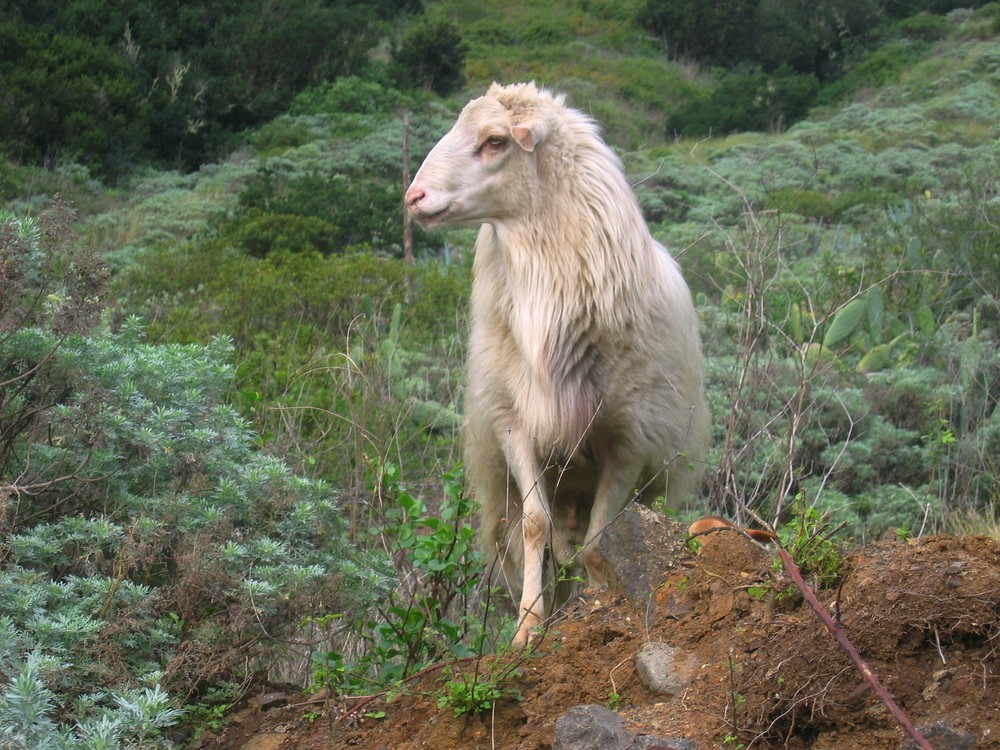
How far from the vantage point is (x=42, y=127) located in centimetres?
2133

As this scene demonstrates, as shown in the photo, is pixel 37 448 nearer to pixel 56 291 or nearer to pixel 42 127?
pixel 56 291

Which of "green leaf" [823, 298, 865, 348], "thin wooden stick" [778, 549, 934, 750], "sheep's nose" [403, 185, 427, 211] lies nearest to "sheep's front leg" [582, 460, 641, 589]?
"sheep's nose" [403, 185, 427, 211]

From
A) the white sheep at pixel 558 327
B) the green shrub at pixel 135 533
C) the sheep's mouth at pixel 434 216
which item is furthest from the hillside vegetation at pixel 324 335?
the sheep's mouth at pixel 434 216

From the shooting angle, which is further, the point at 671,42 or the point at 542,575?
the point at 671,42

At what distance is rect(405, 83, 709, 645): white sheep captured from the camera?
16.2 feet

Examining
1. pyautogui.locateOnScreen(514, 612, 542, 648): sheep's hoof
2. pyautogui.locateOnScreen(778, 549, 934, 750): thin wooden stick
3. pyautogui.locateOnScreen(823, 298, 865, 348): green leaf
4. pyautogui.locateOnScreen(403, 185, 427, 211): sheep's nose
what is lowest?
pyautogui.locateOnScreen(823, 298, 865, 348): green leaf

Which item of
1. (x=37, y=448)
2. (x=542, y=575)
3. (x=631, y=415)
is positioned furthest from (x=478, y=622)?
(x=37, y=448)

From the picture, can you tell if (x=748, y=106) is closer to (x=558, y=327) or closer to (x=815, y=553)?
(x=558, y=327)

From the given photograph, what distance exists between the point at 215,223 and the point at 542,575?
44.5ft

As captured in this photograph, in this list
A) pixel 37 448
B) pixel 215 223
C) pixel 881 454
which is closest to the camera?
pixel 37 448

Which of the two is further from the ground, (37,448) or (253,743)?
(37,448)

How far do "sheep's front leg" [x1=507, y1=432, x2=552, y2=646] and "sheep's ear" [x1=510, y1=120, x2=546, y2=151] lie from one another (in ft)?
3.90

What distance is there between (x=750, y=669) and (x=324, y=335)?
7.19 m

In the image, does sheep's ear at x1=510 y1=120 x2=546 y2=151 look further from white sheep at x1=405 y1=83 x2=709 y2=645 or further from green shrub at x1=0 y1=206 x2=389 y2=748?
green shrub at x1=0 y1=206 x2=389 y2=748
